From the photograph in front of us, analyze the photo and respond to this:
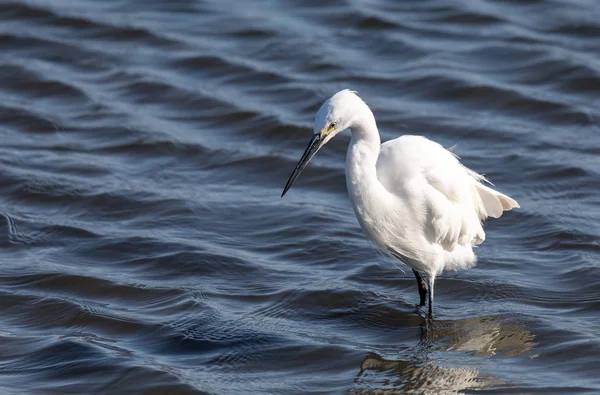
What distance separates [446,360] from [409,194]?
3.53 ft

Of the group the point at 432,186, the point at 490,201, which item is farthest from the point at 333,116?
the point at 490,201

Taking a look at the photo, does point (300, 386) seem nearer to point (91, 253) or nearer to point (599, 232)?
point (91, 253)

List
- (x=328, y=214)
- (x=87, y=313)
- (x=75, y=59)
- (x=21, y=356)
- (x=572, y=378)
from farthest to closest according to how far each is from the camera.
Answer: (x=75, y=59)
(x=328, y=214)
(x=87, y=313)
(x=21, y=356)
(x=572, y=378)

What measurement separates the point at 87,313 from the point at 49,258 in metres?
1.02

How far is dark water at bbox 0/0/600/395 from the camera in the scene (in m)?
6.38

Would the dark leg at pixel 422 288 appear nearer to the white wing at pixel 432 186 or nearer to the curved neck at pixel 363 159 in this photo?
the white wing at pixel 432 186

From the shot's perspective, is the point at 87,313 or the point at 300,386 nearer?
the point at 300,386

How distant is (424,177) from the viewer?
6.72 meters

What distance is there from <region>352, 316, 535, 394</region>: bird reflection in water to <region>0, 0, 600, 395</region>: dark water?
0.02 m

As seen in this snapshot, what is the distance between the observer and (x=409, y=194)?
664 cm

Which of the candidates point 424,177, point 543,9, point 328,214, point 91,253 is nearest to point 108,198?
point 91,253

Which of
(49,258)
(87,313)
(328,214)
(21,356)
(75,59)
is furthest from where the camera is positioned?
(75,59)

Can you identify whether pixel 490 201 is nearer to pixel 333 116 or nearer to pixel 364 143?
pixel 364 143

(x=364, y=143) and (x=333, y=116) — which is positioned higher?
(x=333, y=116)
